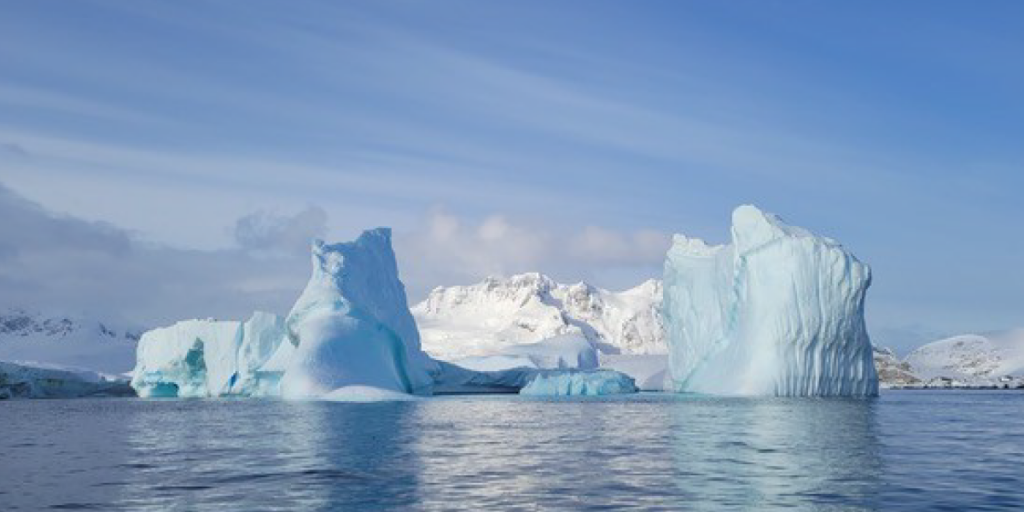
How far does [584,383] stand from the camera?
65.1 meters

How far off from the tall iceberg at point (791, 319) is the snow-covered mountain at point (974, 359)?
77.5 meters

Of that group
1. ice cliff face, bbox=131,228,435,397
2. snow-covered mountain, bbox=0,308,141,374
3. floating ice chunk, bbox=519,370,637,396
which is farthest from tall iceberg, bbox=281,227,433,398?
snow-covered mountain, bbox=0,308,141,374

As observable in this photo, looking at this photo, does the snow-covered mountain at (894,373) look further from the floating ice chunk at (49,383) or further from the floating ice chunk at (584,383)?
the floating ice chunk at (49,383)

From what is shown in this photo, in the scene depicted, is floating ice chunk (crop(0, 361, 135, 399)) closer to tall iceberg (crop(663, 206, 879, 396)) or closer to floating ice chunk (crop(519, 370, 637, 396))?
floating ice chunk (crop(519, 370, 637, 396))

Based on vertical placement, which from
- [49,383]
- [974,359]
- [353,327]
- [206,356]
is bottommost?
[49,383]

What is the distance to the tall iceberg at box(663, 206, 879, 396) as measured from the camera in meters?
46.0

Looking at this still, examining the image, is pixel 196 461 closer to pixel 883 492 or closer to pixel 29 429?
pixel 883 492

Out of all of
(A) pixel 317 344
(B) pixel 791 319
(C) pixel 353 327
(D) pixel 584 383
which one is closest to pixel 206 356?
(C) pixel 353 327

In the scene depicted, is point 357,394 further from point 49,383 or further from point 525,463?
point 49,383

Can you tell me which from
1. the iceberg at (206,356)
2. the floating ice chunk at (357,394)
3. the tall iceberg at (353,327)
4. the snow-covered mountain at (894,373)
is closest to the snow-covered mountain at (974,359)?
the snow-covered mountain at (894,373)

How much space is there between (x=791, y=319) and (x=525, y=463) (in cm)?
2854

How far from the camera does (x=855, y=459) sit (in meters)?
20.0

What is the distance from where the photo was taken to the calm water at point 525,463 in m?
14.9

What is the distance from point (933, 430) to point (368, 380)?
24.4 m
